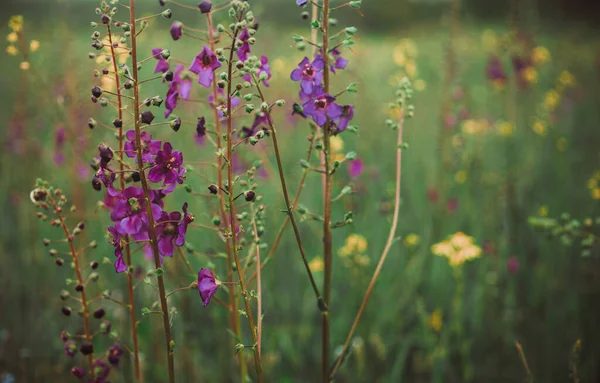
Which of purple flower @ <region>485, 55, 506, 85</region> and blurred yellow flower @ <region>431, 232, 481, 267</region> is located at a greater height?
purple flower @ <region>485, 55, 506, 85</region>

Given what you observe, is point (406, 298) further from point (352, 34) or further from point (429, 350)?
point (352, 34)

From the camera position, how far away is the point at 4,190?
167 inches

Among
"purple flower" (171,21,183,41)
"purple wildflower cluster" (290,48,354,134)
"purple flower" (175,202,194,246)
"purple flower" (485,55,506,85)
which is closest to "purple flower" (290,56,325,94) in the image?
"purple wildflower cluster" (290,48,354,134)

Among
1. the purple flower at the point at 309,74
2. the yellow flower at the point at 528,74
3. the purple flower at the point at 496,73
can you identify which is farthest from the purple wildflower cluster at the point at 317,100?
the purple flower at the point at 496,73

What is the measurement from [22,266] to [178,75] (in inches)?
93.9

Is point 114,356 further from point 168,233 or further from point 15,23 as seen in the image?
point 15,23

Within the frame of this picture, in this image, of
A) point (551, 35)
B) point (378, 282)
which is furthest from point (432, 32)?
point (378, 282)

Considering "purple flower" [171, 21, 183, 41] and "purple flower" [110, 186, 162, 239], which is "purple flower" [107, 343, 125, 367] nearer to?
"purple flower" [110, 186, 162, 239]

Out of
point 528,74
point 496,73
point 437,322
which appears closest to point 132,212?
point 437,322

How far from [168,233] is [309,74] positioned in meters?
0.66

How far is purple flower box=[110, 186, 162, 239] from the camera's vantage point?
4.34 feet

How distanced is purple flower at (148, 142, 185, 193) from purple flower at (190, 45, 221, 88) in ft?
0.74

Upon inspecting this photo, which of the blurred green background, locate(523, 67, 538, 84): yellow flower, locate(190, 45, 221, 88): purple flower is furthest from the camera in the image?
locate(523, 67, 538, 84): yellow flower

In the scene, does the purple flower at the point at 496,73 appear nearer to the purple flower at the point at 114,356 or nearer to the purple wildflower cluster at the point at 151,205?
the purple wildflower cluster at the point at 151,205
